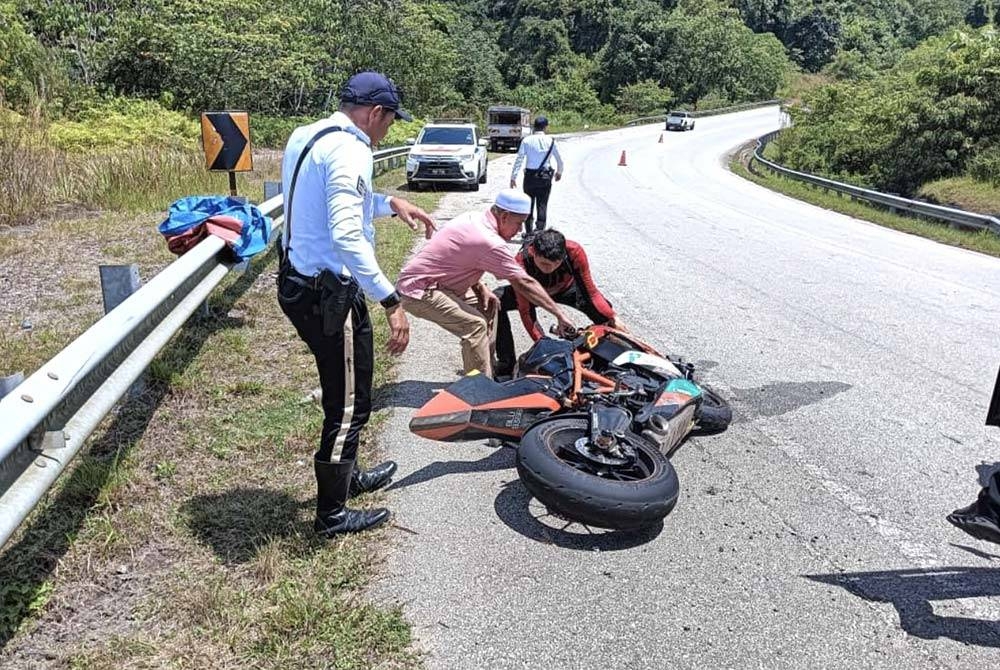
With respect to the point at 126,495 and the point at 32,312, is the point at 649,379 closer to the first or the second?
the point at 126,495

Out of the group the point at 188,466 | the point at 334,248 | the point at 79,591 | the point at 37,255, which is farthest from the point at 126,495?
the point at 37,255

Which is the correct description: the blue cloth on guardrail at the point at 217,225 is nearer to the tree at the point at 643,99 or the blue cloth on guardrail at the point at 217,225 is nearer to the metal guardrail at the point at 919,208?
the metal guardrail at the point at 919,208

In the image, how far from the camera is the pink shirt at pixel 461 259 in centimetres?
491

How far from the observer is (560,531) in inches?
140

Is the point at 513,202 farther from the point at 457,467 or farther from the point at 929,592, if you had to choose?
the point at 929,592

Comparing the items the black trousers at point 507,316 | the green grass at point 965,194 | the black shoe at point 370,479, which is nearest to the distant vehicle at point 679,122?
the green grass at point 965,194

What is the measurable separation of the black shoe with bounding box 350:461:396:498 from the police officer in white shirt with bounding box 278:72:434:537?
352 mm

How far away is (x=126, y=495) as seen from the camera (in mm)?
3621

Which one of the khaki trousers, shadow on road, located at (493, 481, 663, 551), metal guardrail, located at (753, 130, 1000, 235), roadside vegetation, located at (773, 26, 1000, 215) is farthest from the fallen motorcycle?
roadside vegetation, located at (773, 26, 1000, 215)

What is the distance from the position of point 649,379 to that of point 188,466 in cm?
251

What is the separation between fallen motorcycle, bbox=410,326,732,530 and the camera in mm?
3393

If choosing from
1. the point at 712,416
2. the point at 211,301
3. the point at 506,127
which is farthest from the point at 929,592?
the point at 506,127

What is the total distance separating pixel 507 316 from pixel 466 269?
2.73 feet

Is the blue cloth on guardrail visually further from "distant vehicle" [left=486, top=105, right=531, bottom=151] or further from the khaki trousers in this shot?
"distant vehicle" [left=486, top=105, right=531, bottom=151]
